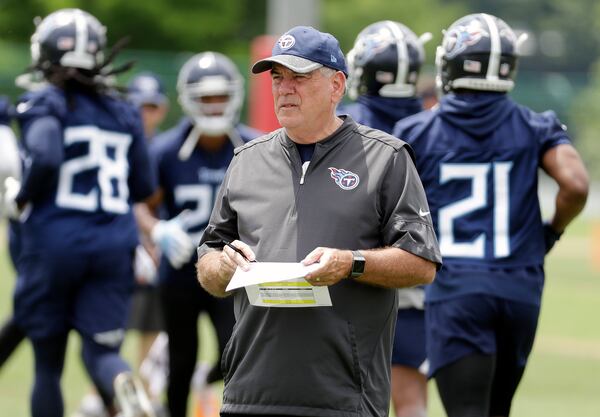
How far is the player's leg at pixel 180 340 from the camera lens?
865cm

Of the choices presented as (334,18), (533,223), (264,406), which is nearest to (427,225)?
(264,406)

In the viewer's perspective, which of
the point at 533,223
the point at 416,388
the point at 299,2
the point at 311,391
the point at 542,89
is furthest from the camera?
the point at 542,89

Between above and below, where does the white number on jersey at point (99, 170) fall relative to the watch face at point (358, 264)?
below

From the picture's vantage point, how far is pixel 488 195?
21.2 ft

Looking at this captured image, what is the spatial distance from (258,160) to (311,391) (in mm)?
899

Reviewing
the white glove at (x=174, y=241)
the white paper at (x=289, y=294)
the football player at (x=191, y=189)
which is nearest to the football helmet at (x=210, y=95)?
the football player at (x=191, y=189)

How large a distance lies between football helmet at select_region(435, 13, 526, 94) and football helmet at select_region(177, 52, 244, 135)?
7.84 ft

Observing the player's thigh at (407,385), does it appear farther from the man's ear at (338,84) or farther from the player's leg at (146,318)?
the player's leg at (146,318)

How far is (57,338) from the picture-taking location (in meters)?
7.36

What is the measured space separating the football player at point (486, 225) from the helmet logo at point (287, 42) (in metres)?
1.59

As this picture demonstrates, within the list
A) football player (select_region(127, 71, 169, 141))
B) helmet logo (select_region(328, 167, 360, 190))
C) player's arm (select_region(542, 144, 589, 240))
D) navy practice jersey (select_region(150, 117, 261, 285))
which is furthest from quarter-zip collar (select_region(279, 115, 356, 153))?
football player (select_region(127, 71, 169, 141))

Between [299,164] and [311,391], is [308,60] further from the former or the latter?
[311,391]

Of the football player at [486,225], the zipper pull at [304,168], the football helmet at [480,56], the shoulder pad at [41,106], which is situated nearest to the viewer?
the zipper pull at [304,168]

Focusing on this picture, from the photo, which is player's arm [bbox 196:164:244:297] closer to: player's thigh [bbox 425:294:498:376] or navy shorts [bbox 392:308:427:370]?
player's thigh [bbox 425:294:498:376]
